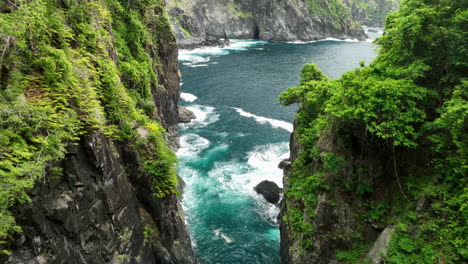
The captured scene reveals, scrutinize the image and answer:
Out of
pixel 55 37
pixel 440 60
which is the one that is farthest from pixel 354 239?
pixel 55 37

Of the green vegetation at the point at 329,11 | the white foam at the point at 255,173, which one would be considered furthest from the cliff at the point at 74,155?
the green vegetation at the point at 329,11

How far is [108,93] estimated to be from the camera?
17875 millimetres

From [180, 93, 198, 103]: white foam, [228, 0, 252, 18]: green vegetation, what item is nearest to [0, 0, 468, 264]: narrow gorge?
[180, 93, 198, 103]: white foam

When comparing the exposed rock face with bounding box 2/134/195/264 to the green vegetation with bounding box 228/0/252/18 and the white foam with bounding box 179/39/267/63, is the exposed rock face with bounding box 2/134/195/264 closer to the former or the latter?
the white foam with bounding box 179/39/267/63

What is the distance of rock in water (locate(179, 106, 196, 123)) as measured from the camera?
5502cm

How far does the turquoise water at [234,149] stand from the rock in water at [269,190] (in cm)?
72

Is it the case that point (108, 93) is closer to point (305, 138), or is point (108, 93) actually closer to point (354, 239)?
point (305, 138)

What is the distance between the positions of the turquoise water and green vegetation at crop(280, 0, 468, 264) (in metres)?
12.7

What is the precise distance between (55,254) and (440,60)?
75.2 feet

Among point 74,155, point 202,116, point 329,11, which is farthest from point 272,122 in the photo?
point 329,11

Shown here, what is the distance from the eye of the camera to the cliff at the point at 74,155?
11125mm

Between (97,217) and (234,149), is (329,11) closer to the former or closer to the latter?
(234,149)

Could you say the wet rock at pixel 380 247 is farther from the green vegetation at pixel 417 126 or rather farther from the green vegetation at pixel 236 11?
the green vegetation at pixel 236 11

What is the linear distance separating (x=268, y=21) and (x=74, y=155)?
15226 centimetres
